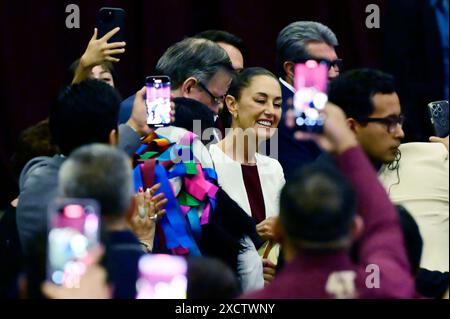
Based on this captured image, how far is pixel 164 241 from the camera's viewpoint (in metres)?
3.46

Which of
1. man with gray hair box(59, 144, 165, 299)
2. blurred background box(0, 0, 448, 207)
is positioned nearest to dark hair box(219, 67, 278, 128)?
blurred background box(0, 0, 448, 207)

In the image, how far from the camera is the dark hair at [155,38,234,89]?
4.03 m

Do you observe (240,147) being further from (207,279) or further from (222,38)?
(207,279)

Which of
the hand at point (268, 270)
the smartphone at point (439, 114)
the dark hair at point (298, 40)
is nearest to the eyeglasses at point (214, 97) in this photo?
the dark hair at point (298, 40)

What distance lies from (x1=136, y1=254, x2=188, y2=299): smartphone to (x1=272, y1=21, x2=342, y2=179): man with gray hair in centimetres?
176

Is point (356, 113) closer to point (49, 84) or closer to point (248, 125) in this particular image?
point (248, 125)

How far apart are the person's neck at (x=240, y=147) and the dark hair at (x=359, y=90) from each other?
67 cm

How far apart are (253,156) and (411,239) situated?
Result: 1320mm

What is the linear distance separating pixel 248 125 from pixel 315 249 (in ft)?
5.68

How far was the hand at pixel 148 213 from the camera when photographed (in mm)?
3342

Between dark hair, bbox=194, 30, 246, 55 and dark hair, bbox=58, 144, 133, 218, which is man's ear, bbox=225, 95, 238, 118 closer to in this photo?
dark hair, bbox=194, 30, 246, 55

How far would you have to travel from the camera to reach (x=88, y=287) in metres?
2.40

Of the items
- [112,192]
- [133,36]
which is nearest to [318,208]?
[112,192]
